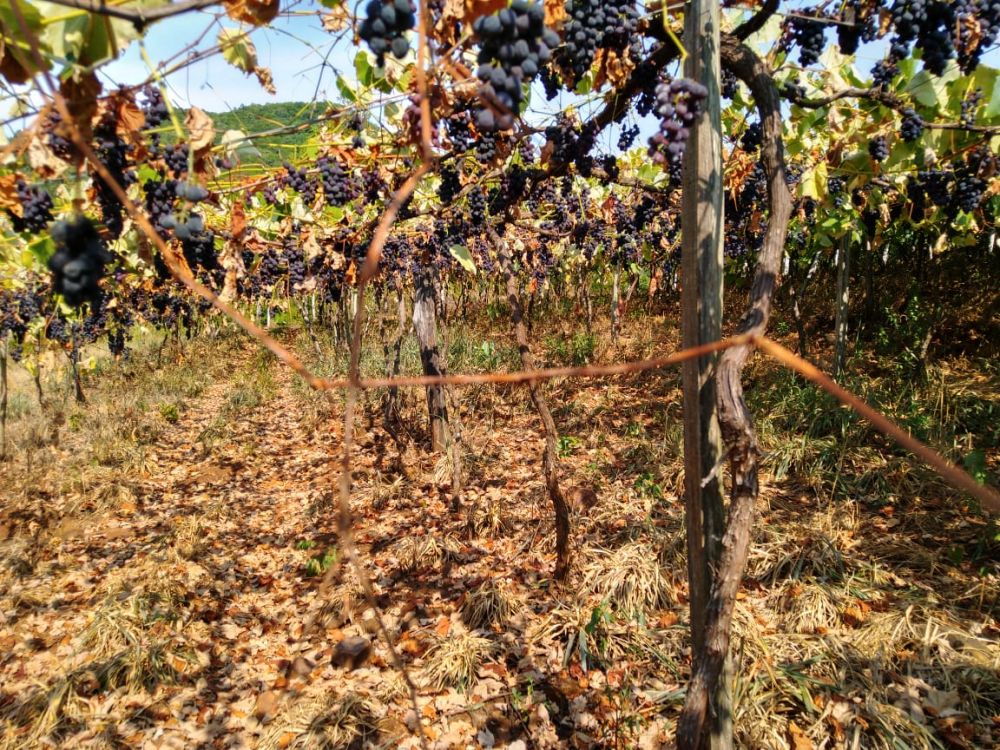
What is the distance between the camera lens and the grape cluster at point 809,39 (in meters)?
2.04

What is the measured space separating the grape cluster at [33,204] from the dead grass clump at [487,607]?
3317mm

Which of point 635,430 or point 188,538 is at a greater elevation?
point 635,430

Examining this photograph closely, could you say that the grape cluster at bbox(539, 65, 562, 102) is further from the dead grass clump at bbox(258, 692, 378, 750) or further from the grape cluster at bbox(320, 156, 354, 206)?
the dead grass clump at bbox(258, 692, 378, 750)

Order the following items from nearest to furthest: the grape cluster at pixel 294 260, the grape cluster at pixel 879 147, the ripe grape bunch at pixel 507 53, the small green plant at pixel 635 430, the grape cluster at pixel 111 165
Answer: the ripe grape bunch at pixel 507 53 < the grape cluster at pixel 111 165 < the grape cluster at pixel 879 147 < the grape cluster at pixel 294 260 < the small green plant at pixel 635 430

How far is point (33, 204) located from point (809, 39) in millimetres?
2630

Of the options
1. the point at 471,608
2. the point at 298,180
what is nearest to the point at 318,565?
the point at 471,608

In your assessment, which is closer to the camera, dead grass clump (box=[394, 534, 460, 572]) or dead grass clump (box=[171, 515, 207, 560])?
dead grass clump (box=[394, 534, 460, 572])

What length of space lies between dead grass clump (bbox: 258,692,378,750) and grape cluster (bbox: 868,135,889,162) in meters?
4.33

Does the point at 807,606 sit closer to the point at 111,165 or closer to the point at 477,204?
the point at 477,204

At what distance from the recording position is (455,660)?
135 inches

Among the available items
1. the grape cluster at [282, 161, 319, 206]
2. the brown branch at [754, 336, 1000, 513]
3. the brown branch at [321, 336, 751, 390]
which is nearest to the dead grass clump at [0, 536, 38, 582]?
the grape cluster at [282, 161, 319, 206]

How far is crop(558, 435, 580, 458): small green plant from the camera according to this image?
6.48 meters

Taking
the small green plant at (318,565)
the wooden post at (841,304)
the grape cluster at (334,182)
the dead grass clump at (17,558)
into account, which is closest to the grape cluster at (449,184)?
the grape cluster at (334,182)

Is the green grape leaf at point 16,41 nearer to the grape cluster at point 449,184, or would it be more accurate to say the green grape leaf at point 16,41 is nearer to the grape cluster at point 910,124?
the grape cluster at point 449,184
